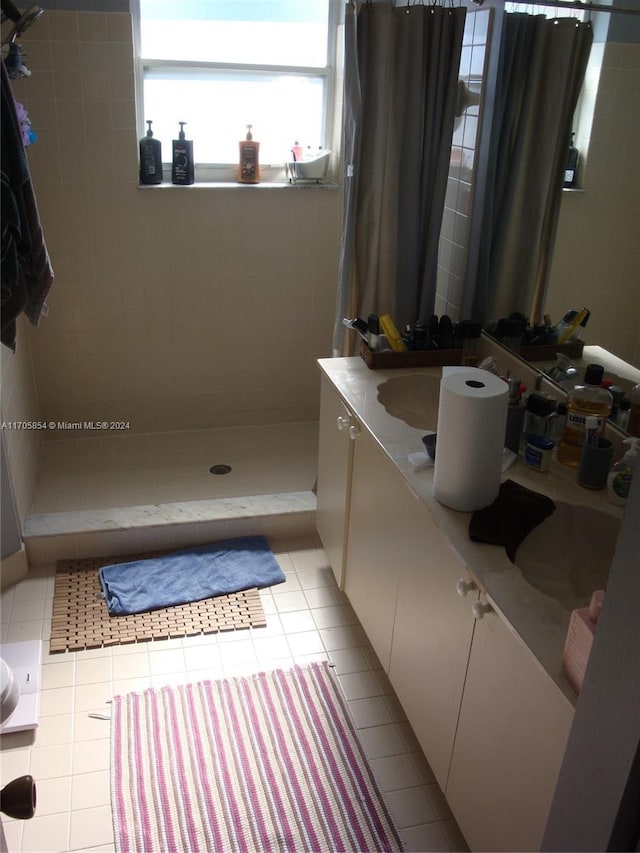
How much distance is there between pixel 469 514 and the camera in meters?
1.81

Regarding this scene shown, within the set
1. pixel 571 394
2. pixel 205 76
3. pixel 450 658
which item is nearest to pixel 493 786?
pixel 450 658

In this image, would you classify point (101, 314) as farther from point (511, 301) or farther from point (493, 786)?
point (493, 786)

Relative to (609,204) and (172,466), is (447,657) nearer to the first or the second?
(609,204)

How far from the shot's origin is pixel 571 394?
6.74ft

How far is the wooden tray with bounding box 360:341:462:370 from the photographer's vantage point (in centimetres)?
255

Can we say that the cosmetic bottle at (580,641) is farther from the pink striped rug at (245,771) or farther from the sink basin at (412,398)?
the sink basin at (412,398)

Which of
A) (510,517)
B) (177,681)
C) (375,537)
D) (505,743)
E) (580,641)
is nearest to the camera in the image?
(580,641)

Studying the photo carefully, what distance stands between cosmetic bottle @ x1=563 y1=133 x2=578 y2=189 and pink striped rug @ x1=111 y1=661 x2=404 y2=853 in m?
1.65

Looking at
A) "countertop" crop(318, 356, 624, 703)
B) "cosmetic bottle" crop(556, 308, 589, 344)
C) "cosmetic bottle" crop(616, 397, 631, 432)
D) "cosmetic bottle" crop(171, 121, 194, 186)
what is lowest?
"countertop" crop(318, 356, 624, 703)

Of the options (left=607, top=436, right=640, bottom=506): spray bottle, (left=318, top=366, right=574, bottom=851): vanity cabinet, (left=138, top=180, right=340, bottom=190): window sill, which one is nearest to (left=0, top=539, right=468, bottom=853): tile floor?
(left=318, top=366, right=574, bottom=851): vanity cabinet

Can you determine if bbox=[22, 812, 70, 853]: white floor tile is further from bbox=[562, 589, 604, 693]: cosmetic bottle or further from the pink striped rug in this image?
bbox=[562, 589, 604, 693]: cosmetic bottle

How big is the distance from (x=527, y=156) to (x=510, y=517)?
121 cm

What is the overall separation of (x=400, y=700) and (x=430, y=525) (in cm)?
60

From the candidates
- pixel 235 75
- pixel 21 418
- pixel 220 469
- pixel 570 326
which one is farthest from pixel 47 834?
pixel 235 75
